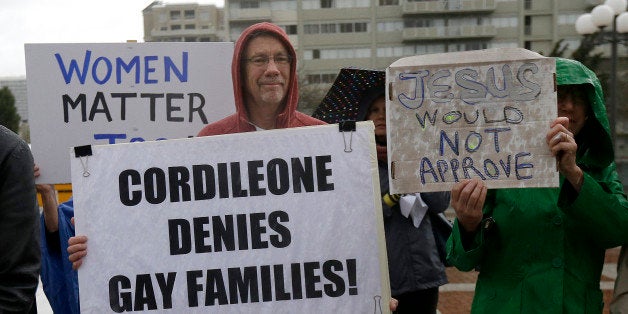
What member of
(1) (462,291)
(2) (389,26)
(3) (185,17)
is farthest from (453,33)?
(3) (185,17)

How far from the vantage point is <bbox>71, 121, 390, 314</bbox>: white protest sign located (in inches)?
88.7

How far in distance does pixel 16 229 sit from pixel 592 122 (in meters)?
1.91

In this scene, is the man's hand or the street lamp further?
the street lamp

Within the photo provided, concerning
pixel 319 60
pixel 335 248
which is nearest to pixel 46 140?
pixel 335 248

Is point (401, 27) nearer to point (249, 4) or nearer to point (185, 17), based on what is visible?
point (249, 4)

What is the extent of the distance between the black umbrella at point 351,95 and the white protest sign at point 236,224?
1.11 metres

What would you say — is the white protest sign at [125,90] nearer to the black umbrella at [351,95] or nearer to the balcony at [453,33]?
the black umbrella at [351,95]

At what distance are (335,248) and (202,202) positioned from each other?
0.49 m

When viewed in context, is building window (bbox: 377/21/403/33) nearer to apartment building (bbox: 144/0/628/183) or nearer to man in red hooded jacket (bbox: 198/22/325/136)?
apartment building (bbox: 144/0/628/183)

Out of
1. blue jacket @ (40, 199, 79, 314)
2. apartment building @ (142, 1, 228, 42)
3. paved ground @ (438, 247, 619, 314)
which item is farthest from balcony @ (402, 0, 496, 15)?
blue jacket @ (40, 199, 79, 314)

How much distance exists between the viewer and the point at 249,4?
65.3 metres

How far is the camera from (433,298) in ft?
11.6

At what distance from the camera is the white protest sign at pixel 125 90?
2.97 m

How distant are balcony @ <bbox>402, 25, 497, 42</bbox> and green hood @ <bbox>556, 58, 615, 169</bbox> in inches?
2333
